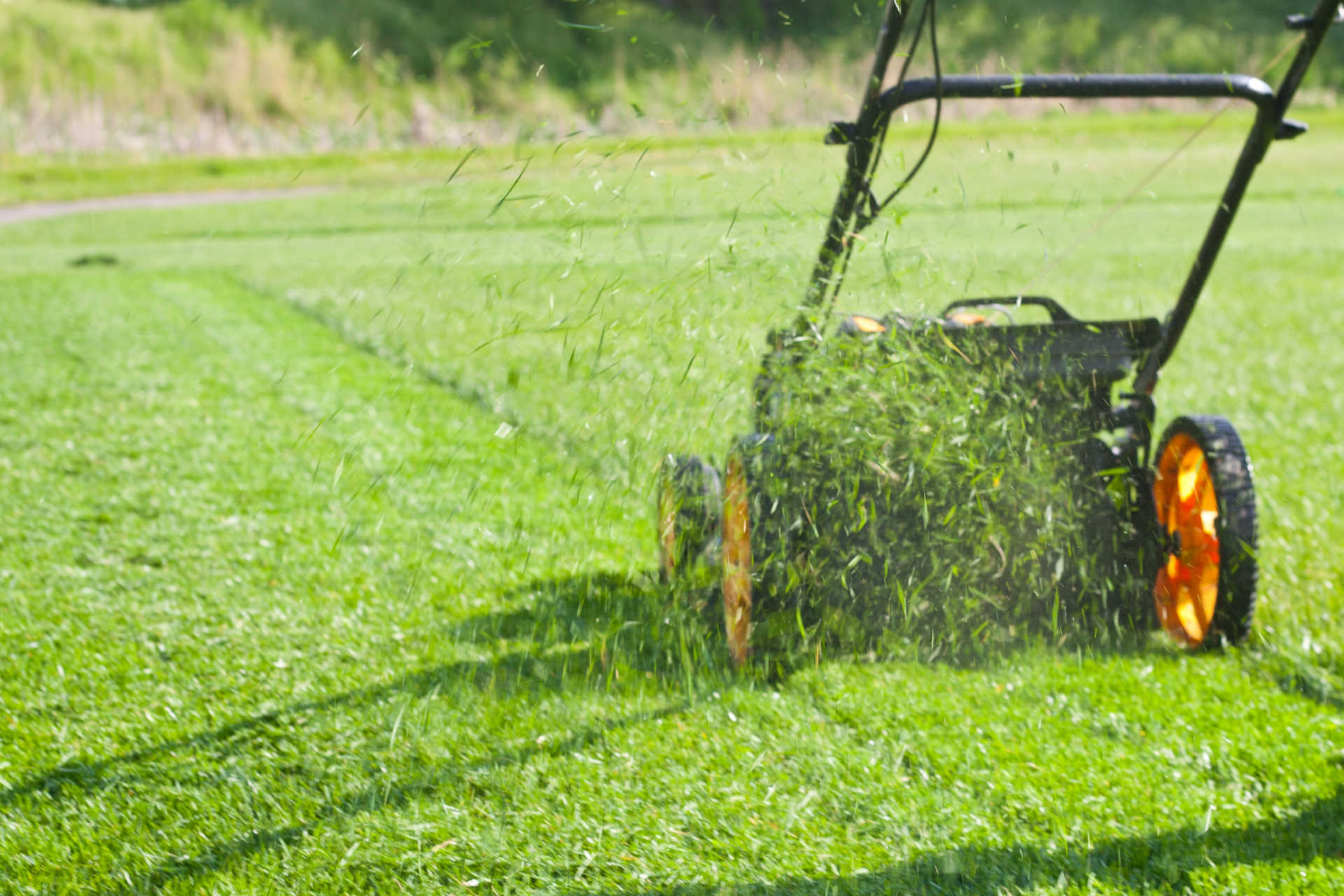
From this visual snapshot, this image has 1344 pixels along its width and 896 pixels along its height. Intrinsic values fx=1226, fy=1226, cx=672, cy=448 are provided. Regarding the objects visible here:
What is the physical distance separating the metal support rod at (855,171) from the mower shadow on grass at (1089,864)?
4.25 ft

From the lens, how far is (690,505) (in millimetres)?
3295

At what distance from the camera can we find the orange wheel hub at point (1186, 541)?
128 inches

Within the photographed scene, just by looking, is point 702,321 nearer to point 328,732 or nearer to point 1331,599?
point 328,732

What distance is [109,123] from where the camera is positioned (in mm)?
27047

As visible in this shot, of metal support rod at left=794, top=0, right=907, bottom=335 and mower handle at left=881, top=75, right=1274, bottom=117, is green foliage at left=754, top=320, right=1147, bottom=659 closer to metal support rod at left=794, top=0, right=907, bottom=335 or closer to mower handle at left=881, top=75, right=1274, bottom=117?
metal support rod at left=794, top=0, right=907, bottom=335

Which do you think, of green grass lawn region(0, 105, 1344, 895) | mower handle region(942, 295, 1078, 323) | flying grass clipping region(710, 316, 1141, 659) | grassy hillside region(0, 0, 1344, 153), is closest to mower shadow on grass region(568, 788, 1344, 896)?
green grass lawn region(0, 105, 1344, 895)

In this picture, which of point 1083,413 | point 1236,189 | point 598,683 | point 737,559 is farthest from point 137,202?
point 1236,189

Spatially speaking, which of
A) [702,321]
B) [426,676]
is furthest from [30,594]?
[702,321]

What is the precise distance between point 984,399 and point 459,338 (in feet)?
19.2

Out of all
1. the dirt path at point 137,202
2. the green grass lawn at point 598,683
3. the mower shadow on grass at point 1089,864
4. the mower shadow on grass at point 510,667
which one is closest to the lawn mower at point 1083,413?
the green grass lawn at point 598,683

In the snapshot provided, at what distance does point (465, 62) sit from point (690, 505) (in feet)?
4.16

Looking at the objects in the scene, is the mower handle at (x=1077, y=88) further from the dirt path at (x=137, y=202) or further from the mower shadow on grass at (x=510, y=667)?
the dirt path at (x=137, y=202)

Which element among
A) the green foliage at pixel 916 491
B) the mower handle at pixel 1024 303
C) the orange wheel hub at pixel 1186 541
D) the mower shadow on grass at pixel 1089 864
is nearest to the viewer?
the mower shadow on grass at pixel 1089 864

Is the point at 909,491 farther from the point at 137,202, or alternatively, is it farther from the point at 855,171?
the point at 137,202
